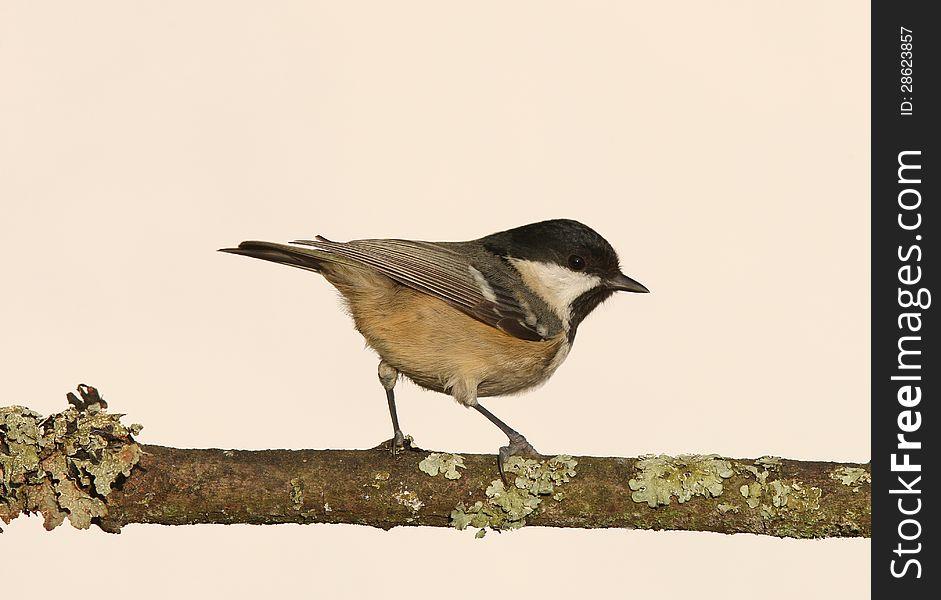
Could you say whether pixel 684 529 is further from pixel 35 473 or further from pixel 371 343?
Answer: pixel 35 473

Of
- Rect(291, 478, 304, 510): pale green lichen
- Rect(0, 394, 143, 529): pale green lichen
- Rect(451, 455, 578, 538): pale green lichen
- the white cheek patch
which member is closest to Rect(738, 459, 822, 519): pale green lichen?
Rect(451, 455, 578, 538): pale green lichen

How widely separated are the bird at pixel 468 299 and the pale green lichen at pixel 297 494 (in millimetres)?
456

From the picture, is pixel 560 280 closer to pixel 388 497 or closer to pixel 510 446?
pixel 510 446

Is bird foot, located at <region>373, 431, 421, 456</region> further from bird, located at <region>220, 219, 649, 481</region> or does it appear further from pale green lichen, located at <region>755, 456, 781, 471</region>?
pale green lichen, located at <region>755, 456, 781, 471</region>

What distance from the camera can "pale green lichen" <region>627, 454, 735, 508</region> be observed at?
346 centimetres

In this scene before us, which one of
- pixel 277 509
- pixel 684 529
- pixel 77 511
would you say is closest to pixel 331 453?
pixel 277 509

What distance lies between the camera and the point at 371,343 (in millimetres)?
4137

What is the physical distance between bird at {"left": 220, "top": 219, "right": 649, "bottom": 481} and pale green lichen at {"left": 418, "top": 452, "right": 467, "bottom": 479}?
25cm

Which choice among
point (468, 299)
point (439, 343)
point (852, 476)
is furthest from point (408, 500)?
point (852, 476)

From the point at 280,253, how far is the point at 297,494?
3.56ft

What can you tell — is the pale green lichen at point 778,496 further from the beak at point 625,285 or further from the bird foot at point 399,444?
the bird foot at point 399,444

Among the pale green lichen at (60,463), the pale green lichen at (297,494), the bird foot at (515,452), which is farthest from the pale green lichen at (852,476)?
the pale green lichen at (60,463)

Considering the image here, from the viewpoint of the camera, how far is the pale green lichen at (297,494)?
3479 mm

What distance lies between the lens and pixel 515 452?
12.2ft
